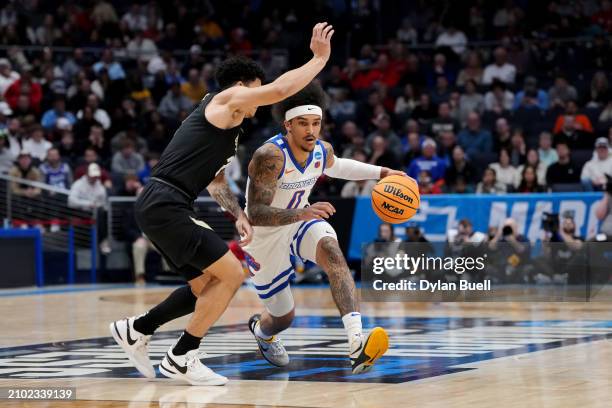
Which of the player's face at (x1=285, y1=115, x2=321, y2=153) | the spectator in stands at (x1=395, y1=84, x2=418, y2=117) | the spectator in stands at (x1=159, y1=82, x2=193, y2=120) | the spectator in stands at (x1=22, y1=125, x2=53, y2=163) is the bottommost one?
the player's face at (x1=285, y1=115, x2=321, y2=153)

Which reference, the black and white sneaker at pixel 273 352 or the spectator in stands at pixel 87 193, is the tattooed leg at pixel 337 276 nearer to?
the black and white sneaker at pixel 273 352

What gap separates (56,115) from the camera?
2406cm

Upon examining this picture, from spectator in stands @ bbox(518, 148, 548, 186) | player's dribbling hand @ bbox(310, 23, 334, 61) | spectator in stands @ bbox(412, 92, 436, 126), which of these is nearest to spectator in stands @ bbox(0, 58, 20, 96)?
spectator in stands @ bbox(412, 92, 436, 126)

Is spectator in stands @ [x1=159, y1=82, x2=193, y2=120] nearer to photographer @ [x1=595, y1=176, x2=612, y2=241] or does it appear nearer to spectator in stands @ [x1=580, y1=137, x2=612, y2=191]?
spectator in stands @ [x1=580, y1=137, x2=612, y2=191]

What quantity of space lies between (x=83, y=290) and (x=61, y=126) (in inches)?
180

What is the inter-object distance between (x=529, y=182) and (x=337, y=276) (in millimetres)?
11630

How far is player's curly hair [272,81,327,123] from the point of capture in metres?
8.38

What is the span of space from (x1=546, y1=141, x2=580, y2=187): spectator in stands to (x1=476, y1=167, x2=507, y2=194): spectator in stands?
0.83 meters

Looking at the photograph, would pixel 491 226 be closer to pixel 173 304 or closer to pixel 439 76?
pixel 439 76

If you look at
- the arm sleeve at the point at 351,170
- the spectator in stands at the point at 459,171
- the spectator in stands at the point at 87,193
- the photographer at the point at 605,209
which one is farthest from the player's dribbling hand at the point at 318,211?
the spectator in stands at the point at 87,193

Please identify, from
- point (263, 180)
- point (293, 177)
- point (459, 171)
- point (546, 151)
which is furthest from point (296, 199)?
point (546, 151)

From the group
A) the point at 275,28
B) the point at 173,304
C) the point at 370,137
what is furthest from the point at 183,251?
the point at 275,28

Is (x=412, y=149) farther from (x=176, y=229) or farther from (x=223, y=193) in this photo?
(x=176, y=229)

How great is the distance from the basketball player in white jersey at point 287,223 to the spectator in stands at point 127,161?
14312mm
